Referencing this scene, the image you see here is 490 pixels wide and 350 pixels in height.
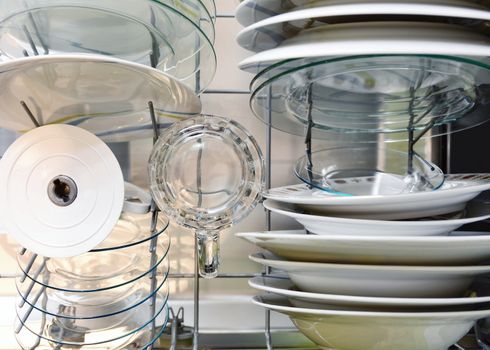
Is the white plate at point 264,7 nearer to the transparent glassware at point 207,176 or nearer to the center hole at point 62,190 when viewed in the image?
the transparent glassware at point 207,176

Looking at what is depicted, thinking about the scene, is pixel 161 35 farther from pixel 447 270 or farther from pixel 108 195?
pixel 447 270

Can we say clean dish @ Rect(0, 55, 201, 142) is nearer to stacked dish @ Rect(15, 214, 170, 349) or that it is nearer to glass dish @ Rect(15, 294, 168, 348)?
stacked dish @ Rect(15, 214, 170, 349)

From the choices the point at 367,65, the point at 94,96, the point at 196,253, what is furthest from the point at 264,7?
the point at 196,253

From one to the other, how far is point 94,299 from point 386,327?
0.41 metres

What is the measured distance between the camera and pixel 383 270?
488mm

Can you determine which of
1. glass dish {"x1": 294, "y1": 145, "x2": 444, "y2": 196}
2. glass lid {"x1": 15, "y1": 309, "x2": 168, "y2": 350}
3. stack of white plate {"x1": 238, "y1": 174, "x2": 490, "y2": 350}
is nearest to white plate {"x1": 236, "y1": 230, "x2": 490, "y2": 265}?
stack of white plate {"x1": 238, "y1": 174, "x2": 490, "y2": 350}

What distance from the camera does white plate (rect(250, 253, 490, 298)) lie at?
500 millimetres

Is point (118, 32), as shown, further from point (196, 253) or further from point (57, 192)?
point (196, 253)

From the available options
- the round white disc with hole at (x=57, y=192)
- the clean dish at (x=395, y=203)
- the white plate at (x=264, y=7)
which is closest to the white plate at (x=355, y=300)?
the clean dish at (x=395, y=203)

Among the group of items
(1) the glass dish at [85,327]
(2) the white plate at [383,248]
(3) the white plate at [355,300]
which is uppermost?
(2) the white plate at [383,248]

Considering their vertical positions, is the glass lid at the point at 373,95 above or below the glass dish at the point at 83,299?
above

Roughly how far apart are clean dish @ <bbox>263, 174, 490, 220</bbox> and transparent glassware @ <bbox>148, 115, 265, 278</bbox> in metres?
0.04

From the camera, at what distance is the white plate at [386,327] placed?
19.0 inches

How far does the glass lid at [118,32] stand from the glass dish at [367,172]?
22 centimetres
